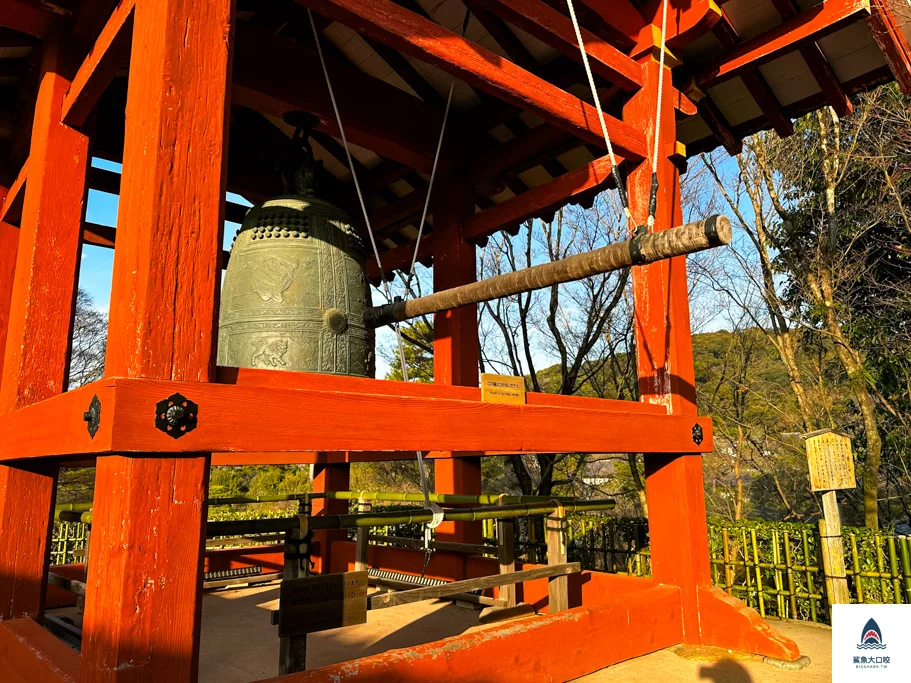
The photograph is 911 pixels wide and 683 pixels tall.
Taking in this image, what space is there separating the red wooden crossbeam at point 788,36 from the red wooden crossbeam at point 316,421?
103 inches

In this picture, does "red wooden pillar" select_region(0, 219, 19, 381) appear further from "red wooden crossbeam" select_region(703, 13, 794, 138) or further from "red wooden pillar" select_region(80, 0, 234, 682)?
"red wooden crossbeam" select_region(703, 13, 794, 138)

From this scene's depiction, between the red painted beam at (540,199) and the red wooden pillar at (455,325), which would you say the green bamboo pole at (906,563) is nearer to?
the red wooden pillar at (455,325)

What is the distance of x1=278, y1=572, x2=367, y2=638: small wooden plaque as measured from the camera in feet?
8.21

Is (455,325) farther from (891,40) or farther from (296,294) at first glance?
(891,40)

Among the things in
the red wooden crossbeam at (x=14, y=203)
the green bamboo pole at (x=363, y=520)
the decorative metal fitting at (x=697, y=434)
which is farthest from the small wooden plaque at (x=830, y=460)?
the red wooden crossbeam at (x=14, y=203)

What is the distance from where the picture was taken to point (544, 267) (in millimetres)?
2506

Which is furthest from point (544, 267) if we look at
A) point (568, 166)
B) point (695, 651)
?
point (568, 166)

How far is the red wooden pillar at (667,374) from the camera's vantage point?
12.7 ft

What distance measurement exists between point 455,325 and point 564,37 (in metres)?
2.42

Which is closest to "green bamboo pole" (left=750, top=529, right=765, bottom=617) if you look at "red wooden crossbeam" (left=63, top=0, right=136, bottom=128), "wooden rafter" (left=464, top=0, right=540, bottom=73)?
"wooden rafter" (left=464, top=0, right=540, bottom=73)

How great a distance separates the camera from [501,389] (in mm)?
2988

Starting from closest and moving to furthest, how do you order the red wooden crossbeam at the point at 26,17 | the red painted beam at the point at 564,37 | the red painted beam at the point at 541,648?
the red painted beam at the point at 541,648, the red wooden crossbeam at the point at 26,17, the red painted beam at the point at 564,37

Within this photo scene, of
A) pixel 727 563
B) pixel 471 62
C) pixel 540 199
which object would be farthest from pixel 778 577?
pixel 471 62

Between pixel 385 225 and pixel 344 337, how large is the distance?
3022 mm
